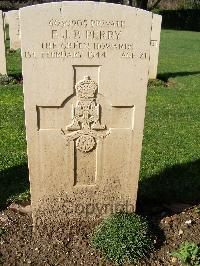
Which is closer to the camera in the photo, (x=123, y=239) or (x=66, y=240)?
(x=123, y=239)

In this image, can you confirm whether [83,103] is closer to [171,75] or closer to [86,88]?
[86,88]

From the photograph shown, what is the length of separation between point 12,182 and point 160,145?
2.61 metres

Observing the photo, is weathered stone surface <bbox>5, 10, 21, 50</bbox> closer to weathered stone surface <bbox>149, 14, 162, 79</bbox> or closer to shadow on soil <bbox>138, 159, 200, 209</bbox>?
weathered stone surface <bbox>149, 14, 162, 79</bbox>

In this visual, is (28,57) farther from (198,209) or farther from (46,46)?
(198,209)

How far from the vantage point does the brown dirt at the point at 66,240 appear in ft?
11.6

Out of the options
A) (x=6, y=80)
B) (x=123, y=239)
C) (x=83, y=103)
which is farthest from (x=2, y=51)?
(x=123, y=239)

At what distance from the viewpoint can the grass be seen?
4797mm

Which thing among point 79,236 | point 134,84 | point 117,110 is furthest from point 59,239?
point 134,84

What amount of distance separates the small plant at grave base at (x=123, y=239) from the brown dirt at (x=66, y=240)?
0.29ft

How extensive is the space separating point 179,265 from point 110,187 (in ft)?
3.22

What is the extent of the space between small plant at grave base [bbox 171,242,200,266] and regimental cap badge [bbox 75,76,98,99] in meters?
1.58

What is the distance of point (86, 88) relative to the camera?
133 inches

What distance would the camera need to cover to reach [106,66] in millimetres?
3328

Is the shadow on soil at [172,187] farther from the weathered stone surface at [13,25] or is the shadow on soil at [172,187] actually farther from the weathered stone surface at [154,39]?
the weathered stone surface at [13,25]
